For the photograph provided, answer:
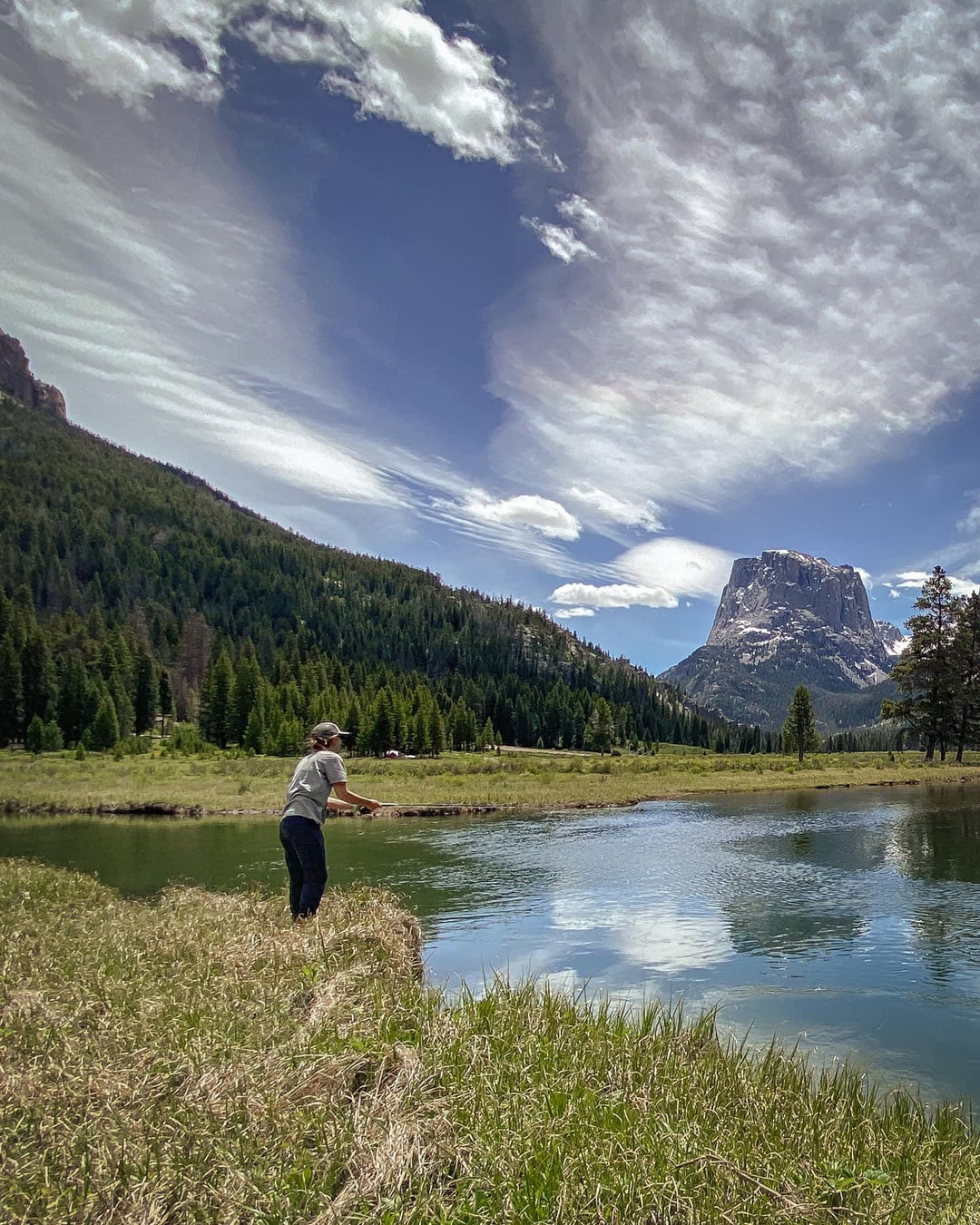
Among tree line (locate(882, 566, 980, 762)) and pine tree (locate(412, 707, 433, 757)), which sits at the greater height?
tree line (locate(882, 566, 980, 762))

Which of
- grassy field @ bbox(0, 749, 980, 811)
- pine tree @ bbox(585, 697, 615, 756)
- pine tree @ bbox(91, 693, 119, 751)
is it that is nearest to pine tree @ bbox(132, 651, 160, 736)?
pine tree @ bbox(91, 693, 119, 751)

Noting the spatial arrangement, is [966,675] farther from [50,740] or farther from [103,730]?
[50,740]

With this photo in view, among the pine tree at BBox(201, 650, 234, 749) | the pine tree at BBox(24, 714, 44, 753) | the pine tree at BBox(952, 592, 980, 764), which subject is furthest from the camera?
the pine tree at BBox(201, 650, 234, 749)

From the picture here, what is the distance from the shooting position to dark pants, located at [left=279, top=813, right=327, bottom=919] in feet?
36.6

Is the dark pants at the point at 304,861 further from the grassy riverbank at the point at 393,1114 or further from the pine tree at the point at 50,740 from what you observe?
the pine tree at the point at 50,740

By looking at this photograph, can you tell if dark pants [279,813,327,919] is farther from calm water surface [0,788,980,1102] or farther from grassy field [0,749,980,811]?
grassy field [0,749,980,811]

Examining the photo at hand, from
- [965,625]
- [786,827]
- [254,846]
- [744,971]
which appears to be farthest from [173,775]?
[965,625]

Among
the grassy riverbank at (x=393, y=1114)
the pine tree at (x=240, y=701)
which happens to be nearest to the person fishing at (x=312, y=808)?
the grassy riverbank at (x=393, y=1114)

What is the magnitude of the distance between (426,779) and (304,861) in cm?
5521

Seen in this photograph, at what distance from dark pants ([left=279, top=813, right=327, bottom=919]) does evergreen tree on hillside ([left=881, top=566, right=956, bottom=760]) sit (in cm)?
7709

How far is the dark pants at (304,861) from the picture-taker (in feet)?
36.6

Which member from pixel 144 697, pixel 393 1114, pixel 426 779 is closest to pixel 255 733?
pixel 144 697

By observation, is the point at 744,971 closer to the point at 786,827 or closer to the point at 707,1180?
the point at 707,1180

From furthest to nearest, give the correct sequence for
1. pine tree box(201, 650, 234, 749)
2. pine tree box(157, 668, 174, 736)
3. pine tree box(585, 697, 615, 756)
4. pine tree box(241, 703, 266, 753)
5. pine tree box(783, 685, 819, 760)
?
pine tree box(585, 697, 615, 756), pine tree box(157, 668, 174, 736), pine tree box(201, 650, 234, 749), pine tree box(783, 685, 819, 760), pine tree box(241, 703, 266, 753)
